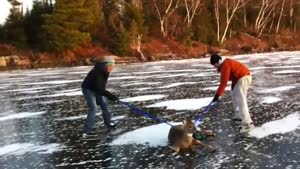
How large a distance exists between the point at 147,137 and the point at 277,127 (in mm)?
2605

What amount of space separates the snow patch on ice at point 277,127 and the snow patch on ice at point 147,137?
5.51 ft

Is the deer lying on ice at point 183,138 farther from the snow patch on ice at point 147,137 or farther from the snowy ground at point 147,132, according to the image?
the snow patch on ice at point 147,137

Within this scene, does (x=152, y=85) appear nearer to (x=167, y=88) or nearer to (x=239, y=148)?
(x=167, y=88)

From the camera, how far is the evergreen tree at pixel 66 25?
126 feet

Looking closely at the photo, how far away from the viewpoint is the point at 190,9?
50.9 meters

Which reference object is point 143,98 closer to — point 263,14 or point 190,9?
point 190,9

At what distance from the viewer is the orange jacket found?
852 cm

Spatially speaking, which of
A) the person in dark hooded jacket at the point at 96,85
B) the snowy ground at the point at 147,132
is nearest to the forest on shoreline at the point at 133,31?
the snowy ground at the point at 147,132

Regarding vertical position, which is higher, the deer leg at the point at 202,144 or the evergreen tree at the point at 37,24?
the evergreen tree at the point at 37,24

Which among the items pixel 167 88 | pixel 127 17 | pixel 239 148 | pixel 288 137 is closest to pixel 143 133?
pixel 239 148

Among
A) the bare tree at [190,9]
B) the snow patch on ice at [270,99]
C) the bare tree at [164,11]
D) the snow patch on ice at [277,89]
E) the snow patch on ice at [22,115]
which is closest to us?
the snow patch on ice at [22,115]

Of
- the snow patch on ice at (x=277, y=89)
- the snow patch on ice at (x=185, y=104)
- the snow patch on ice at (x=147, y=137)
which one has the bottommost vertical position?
the snow patch on ice at (x=277, y=89)

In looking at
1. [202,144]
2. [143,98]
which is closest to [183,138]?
[202,144]

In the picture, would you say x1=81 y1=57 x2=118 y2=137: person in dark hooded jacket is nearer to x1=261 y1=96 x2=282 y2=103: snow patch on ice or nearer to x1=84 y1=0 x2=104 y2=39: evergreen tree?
x1=261 y1=96 x2=282 y2=103: snow patch on ice
